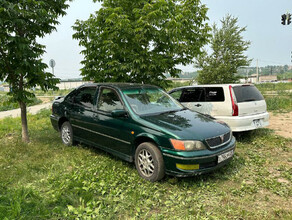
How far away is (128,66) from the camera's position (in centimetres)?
647

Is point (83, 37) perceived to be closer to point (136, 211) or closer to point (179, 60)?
point (179, 60)

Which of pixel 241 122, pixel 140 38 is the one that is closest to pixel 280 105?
pixel 241 122

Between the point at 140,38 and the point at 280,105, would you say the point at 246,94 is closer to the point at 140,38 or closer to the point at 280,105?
the point at 140,38

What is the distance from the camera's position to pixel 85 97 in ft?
17.1

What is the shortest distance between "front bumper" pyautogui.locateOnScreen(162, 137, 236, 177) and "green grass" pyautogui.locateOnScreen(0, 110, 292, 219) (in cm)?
31

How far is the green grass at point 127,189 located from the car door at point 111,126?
1.24 ft

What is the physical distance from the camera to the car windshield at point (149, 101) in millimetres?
4258

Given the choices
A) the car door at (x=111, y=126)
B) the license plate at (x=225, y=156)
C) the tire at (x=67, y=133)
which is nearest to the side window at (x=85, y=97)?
the car door at (x=111, y=126)

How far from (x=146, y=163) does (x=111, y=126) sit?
1.06m

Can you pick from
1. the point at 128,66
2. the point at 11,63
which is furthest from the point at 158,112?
the point at 11,63

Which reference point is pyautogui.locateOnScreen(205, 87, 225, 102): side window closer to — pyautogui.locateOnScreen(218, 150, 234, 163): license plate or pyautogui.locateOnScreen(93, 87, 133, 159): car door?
pyautogui.locateOnScreen(218, 150, 234, 163): license plate

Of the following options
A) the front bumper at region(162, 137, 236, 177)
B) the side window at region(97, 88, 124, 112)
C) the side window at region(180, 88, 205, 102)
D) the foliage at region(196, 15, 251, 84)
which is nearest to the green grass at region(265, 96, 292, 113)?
the foliage at region(196, 15, 251, 84)

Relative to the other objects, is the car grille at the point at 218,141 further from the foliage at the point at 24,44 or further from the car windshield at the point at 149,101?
the foliage at the point at 24,44

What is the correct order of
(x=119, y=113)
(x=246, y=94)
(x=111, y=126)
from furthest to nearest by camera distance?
(x=246, y=94) < (x=111, y=126) < (x=119, y=113)
